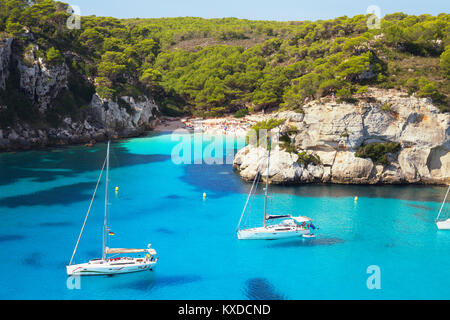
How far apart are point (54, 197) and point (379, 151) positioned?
110 ft

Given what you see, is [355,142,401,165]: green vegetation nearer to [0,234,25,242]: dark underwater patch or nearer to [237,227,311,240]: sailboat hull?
[237,227,311,240]: sailboat hull

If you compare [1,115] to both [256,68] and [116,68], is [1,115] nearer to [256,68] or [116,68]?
[116,68]

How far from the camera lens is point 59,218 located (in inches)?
1261

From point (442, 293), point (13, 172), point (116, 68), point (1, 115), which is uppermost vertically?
point (116, 68)

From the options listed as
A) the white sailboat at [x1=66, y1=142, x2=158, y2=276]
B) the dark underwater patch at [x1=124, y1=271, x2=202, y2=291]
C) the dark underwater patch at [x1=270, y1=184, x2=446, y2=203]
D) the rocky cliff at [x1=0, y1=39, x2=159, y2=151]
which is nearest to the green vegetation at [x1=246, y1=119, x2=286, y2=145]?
the dark underwater patch at [x1=270, y1=184, x2=446, y2=203]

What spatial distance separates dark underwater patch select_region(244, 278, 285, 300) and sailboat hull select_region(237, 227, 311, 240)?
5.54m

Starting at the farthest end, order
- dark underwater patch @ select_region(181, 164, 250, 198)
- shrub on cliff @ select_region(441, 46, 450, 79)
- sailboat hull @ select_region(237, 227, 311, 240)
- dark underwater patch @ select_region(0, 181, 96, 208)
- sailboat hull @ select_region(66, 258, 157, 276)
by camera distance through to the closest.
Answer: shrub on cliff @ select_region(441, 46, 450, 79) → dark underwater patch @ select_region(181, 164, 250, 198) → dark underwater patch @ select_region(0, 181, 96, 208) → sailboat hull @ select_region(237, 227, 311, 240) → sailboat hull @ select_region(66, 258, 157, 276)

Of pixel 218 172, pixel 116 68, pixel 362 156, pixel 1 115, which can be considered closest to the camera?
pixel 362 156

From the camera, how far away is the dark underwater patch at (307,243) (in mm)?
28359

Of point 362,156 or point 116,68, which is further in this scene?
point 116,68

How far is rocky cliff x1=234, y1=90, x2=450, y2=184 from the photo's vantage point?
42.2m

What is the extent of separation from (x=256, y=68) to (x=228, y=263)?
7514 cm

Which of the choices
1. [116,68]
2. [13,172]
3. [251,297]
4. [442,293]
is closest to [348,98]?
[442,293]

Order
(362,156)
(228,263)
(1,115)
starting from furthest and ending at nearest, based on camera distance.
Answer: (1,115) → (362,156) → (228,263)
